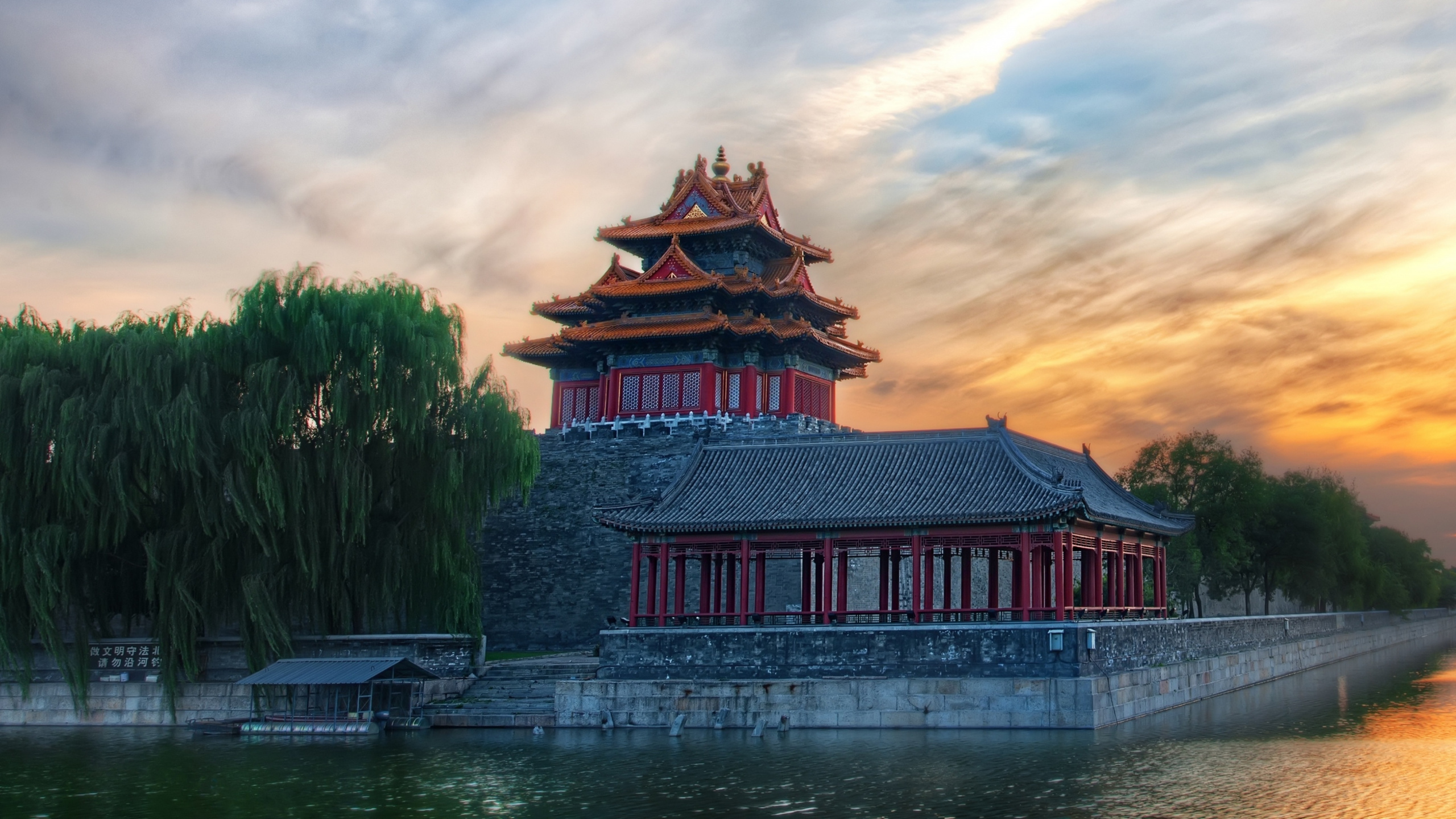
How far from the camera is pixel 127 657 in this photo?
3206 cm

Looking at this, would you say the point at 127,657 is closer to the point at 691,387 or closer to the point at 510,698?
the point at 510,698

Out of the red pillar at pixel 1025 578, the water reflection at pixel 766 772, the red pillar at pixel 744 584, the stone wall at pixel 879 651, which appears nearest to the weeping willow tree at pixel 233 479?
the water reflection at pixel 766 772

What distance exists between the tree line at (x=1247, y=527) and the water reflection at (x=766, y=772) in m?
20.9

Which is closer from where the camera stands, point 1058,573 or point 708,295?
point 1058,573

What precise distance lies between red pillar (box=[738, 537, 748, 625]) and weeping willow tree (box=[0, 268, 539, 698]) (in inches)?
277

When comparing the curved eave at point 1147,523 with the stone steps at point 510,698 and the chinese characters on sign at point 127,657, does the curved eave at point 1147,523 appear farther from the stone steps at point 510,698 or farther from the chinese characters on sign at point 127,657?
the chinese characters on sign at point 127,657

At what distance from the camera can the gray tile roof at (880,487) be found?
30172mm

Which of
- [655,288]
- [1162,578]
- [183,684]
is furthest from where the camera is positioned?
[655,288]

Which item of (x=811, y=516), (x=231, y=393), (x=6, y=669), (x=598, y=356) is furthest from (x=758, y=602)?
(x=598, y=356)

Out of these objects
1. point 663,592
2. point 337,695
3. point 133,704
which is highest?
point 663,592

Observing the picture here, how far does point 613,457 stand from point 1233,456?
24.4 metres

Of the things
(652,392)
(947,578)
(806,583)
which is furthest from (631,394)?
(947,578)

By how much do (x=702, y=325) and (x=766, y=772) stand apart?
26.9 metres

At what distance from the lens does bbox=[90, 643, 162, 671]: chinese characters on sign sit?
1259 inches
